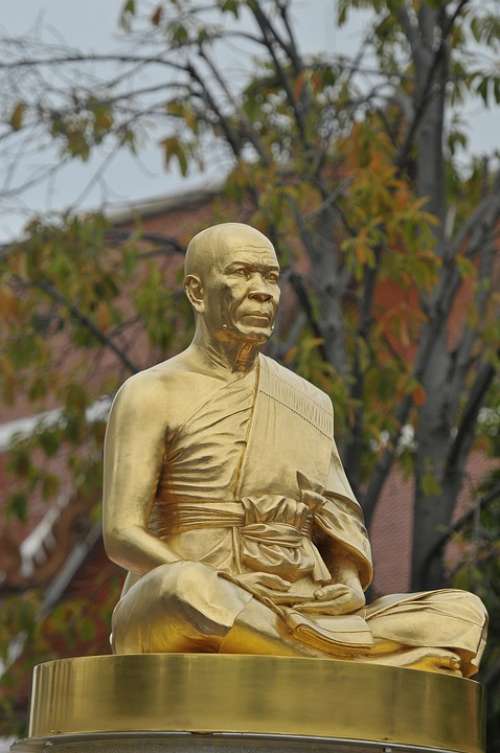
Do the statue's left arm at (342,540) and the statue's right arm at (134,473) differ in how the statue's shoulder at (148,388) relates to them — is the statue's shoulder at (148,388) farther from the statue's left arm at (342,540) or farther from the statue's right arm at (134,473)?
the statue's left arm at (342,540)

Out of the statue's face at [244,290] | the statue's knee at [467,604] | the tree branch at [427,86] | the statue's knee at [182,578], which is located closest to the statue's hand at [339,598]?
the statue's knee at [467,604]

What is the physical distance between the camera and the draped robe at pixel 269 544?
447 cm

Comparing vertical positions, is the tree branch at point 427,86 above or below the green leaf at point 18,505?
above

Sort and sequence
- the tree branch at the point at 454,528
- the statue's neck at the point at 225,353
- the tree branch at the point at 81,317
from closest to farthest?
the statue's neck at the point at 225,353 < the tree branch at the point at 454,528 < the tree branch at the point at 81,317

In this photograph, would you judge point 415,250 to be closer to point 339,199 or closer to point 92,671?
point 339,199

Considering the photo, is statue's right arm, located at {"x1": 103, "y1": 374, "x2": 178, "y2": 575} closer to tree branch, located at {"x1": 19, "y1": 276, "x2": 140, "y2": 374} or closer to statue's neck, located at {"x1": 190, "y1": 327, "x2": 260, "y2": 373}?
statue's neck, located at {"x1": 190, "y1": 327, "x2": 260, "y2": 373}

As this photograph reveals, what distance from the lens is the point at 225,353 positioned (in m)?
5.06

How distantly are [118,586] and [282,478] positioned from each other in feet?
13.9

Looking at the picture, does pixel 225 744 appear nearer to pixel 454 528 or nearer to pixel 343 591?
pixel 343 591

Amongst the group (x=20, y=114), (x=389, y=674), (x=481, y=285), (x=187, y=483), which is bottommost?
(x=389, y=674)

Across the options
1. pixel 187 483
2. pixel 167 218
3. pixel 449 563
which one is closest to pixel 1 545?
pixel 167 218

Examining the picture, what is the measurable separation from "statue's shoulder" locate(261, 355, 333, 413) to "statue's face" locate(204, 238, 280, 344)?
16 cm

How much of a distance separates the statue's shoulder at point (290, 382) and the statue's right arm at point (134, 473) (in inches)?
14.0

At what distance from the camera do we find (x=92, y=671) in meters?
4.48
